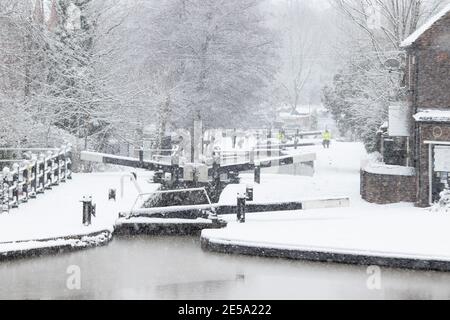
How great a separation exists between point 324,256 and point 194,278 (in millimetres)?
3254

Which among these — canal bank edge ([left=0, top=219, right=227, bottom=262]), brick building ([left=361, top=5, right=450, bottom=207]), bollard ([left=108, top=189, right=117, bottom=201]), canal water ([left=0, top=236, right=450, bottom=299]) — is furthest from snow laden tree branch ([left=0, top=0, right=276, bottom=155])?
canal water ([left=0, top=236, right=450, bottom=299])

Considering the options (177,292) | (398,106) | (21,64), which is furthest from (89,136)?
(177,292)

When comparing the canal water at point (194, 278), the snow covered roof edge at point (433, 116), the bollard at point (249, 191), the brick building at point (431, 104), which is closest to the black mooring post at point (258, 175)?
the bollard at point (249, 191)

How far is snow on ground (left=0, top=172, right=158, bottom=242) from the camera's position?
16078mm

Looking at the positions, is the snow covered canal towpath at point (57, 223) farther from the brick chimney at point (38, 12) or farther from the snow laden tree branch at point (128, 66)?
the brick chimney at point (38, 12)

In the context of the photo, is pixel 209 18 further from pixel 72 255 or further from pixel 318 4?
pixel 318 4

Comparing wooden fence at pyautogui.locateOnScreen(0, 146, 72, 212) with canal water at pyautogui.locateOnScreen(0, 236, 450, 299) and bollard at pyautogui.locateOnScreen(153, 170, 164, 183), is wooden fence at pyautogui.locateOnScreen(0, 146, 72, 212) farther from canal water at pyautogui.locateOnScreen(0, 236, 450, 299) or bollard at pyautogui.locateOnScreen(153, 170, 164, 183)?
canal water at pyautogui.locateOnScreen(0, 236, 450, 299)

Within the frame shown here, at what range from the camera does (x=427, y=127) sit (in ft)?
69.7

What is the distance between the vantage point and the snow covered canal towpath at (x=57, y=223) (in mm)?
15328

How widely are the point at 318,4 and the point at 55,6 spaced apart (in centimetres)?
8927

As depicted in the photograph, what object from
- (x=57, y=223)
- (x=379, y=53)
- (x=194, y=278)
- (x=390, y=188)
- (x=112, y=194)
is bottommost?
(x=194, y=278)

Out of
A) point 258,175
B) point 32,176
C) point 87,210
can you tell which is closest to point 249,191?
point 87,210

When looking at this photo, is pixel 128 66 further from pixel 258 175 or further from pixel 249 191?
pixel 249 191

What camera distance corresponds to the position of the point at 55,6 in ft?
109
